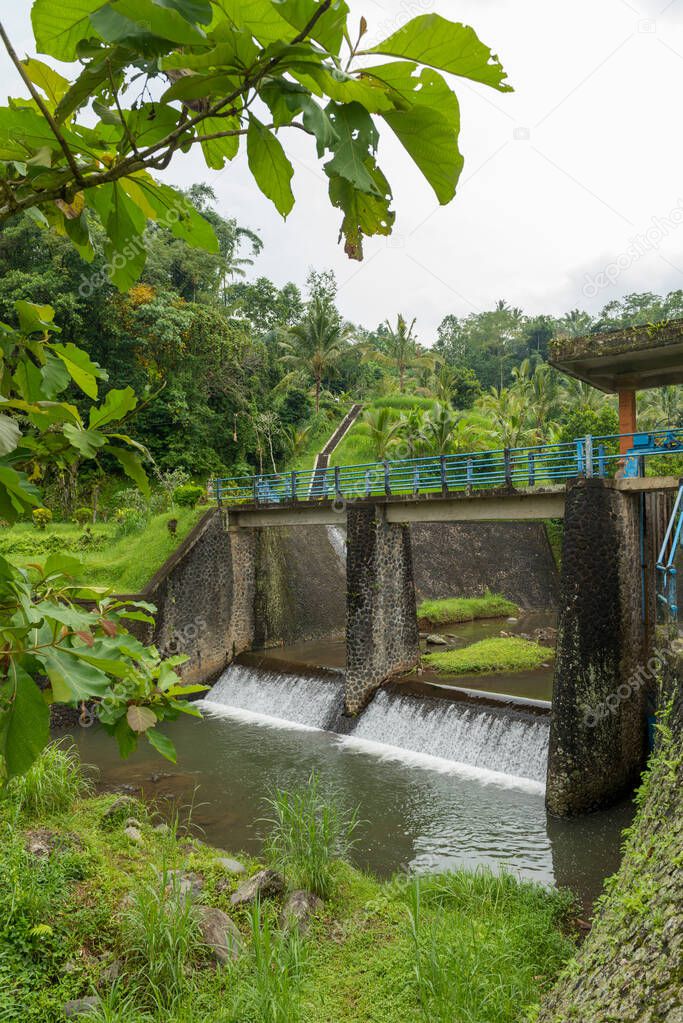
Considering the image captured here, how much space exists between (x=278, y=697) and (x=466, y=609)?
749 centimetres

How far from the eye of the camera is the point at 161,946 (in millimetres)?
4754

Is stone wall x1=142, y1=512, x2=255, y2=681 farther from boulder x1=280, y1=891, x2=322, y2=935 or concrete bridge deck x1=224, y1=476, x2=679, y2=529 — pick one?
boulder x1=280, y1=891, x2=322, y2=935

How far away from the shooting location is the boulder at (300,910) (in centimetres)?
552

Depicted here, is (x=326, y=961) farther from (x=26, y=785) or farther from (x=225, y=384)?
(x=225, y=384)

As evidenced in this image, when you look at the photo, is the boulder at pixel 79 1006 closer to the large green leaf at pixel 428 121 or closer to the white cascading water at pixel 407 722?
the large green leaf at pixel 428 121

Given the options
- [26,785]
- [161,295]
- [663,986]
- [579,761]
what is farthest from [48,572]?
[161,295]

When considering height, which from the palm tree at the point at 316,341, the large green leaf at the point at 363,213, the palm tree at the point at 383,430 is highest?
the palm tree at the point at 316,341

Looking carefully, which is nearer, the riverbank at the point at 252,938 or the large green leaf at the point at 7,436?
the large green leaf at the point at 7,436

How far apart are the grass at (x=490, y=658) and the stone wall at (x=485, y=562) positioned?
17.8 feet

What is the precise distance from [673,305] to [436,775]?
4123 cm

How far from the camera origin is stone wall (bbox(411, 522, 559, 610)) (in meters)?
21.6

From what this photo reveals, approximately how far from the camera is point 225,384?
85.5ft

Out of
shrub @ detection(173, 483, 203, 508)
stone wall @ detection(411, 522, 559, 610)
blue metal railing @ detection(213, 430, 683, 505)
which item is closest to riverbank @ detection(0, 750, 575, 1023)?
blue metal railing @ detection(213, 430, 683, 505)

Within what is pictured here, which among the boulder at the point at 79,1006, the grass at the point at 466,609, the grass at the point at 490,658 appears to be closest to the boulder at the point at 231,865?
the boulder at the point at 79,1006
